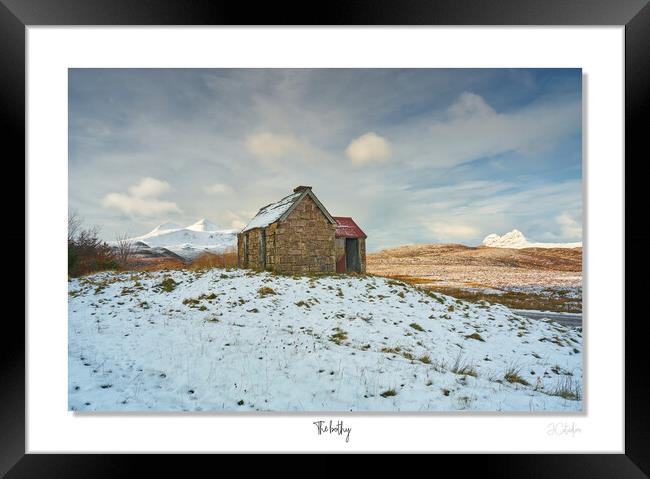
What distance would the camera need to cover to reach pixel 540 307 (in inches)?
262

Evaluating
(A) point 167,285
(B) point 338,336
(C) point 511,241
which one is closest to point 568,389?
(C) point 511,241

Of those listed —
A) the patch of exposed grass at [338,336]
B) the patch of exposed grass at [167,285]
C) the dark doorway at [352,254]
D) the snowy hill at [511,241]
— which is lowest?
the patch of exposed grass at [338,336]

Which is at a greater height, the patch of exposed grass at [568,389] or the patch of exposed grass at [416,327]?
the patch of exposed grass at [416,327]

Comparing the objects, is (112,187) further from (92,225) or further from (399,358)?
(399,358)

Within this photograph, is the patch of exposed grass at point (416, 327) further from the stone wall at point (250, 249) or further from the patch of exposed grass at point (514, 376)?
the stone wall at point (250, 249)

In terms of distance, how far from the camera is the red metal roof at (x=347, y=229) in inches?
479

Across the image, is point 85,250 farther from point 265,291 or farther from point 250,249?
point 250,249

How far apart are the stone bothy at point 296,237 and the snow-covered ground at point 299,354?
9.38 ft

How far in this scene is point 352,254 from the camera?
1332 centimetres

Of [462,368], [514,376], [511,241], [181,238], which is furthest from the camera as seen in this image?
[181,238]

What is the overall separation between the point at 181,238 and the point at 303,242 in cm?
492

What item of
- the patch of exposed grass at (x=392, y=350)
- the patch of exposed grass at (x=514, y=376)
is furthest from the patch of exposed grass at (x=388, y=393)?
the patch of exposed grass at (x=514, y=376)

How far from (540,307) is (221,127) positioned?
7.66 metres
